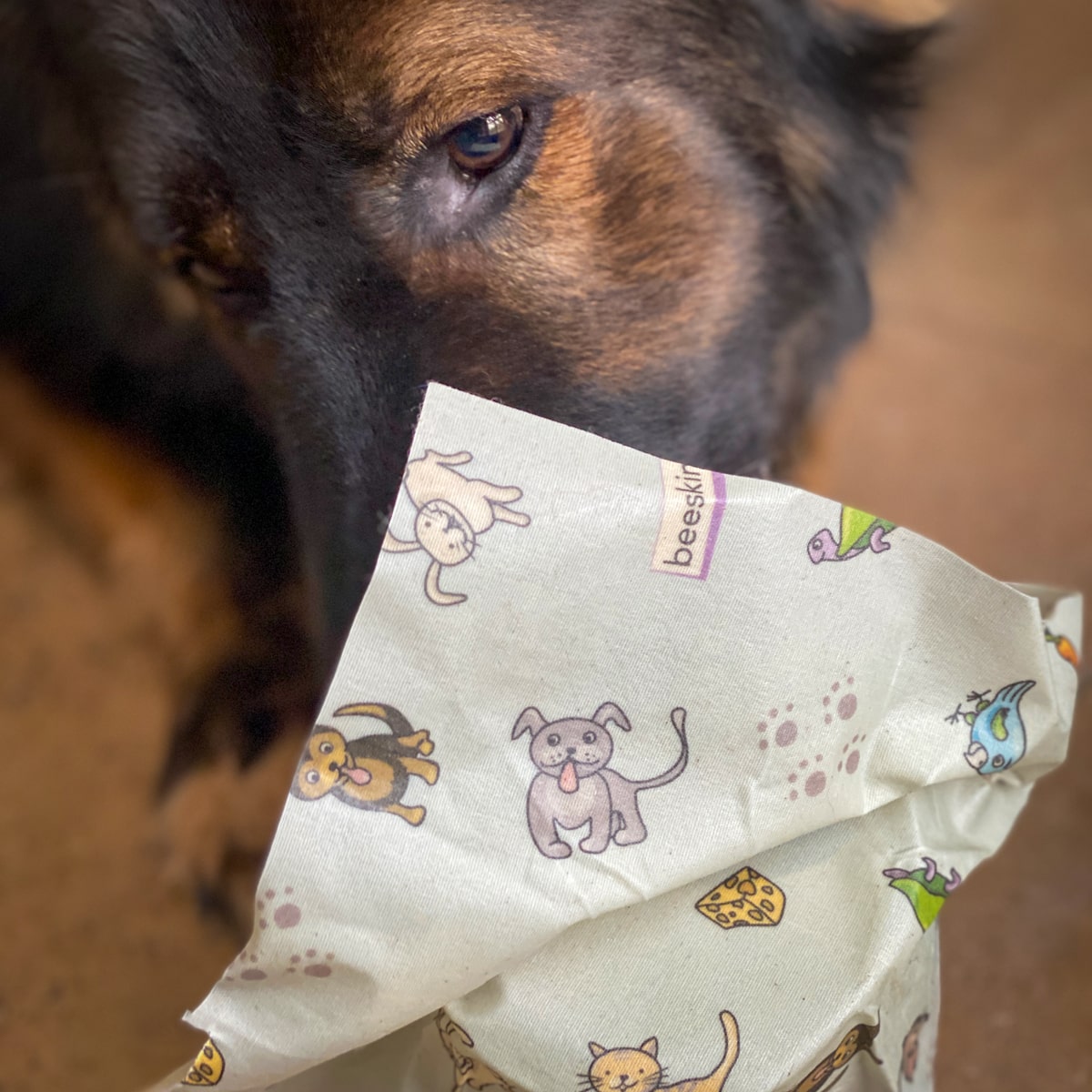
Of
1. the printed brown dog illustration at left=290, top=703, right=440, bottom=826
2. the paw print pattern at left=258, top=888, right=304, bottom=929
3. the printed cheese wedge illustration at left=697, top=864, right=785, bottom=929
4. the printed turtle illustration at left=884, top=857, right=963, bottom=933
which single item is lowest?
the paw print pattern at left=258, top=888, right=304, bottom=929

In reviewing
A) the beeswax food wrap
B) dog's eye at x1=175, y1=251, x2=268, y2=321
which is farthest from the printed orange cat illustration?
dog's eye at x1=175, y1=251, x2=268, y2=321

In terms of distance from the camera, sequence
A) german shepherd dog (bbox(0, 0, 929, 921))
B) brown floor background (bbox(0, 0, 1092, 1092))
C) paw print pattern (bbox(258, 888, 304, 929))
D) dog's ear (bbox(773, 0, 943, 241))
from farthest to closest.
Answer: dog's ear (bbox(773, 0, 943, 241))
brown floor background (bbox(0, 0, 1092, 1092))
german shepherd dog (bbox(0, 0, 929, 921))
paw print pattern (bbox(258, 888, 304, 929))

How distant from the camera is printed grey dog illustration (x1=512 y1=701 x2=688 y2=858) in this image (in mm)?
607

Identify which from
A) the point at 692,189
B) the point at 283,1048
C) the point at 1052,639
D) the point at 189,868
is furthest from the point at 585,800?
Result: the point at 189,868

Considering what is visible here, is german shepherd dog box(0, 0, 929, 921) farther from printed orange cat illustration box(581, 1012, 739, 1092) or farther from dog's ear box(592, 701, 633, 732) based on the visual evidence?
printed orange cat illustration box(581, 1012, 739, 1092)

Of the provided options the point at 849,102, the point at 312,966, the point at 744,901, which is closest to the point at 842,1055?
the point at 744,901

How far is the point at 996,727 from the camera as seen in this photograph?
0.67m

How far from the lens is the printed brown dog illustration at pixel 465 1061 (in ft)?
2.06

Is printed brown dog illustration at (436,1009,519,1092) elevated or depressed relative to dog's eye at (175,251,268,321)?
depressed

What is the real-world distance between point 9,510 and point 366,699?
1301 millimetres

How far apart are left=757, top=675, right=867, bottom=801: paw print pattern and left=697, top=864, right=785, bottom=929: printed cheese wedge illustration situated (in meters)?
0.06

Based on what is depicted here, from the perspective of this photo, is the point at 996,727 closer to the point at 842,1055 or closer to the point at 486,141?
the point at 842,1055

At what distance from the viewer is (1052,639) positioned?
2.29ft

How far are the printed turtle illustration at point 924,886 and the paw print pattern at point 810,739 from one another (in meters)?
0.07
